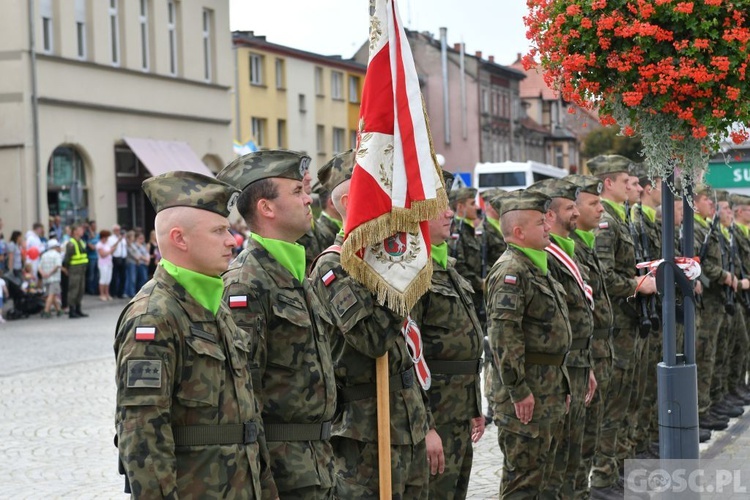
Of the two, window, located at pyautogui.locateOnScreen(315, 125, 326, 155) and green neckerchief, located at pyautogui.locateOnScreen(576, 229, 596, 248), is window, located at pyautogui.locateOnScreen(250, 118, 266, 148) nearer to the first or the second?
window, located at pyautogui.locateOnScreen(315, 125, 326, 155)

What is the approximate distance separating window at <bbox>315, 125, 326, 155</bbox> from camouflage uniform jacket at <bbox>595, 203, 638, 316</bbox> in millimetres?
46188

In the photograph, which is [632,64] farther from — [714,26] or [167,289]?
[167,289]

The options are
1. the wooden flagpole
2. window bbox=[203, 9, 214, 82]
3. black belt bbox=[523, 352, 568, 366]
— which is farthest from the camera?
window bbox=[203, 9, 214, 82]

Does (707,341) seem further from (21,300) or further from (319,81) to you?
(319,81)

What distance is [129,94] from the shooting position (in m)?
35.4

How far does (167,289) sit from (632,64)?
3099mm

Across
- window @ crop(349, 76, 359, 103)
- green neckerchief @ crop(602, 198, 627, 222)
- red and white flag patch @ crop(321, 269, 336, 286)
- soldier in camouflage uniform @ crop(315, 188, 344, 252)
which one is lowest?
red and white flag patch @ crop(321, 269, 336, 286)

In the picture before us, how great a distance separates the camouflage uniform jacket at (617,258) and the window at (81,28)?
26.5 m

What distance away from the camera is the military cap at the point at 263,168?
5098 mm

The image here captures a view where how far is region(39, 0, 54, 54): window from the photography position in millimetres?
31927

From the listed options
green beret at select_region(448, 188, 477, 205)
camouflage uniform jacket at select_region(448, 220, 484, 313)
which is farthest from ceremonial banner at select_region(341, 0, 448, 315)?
green beret at select_region(448, 188, 477, 205)

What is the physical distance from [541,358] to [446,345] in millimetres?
848

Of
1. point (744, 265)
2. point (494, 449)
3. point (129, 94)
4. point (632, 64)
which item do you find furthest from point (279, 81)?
point (632, 64)

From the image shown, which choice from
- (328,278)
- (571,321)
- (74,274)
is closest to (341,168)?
(328,278)
